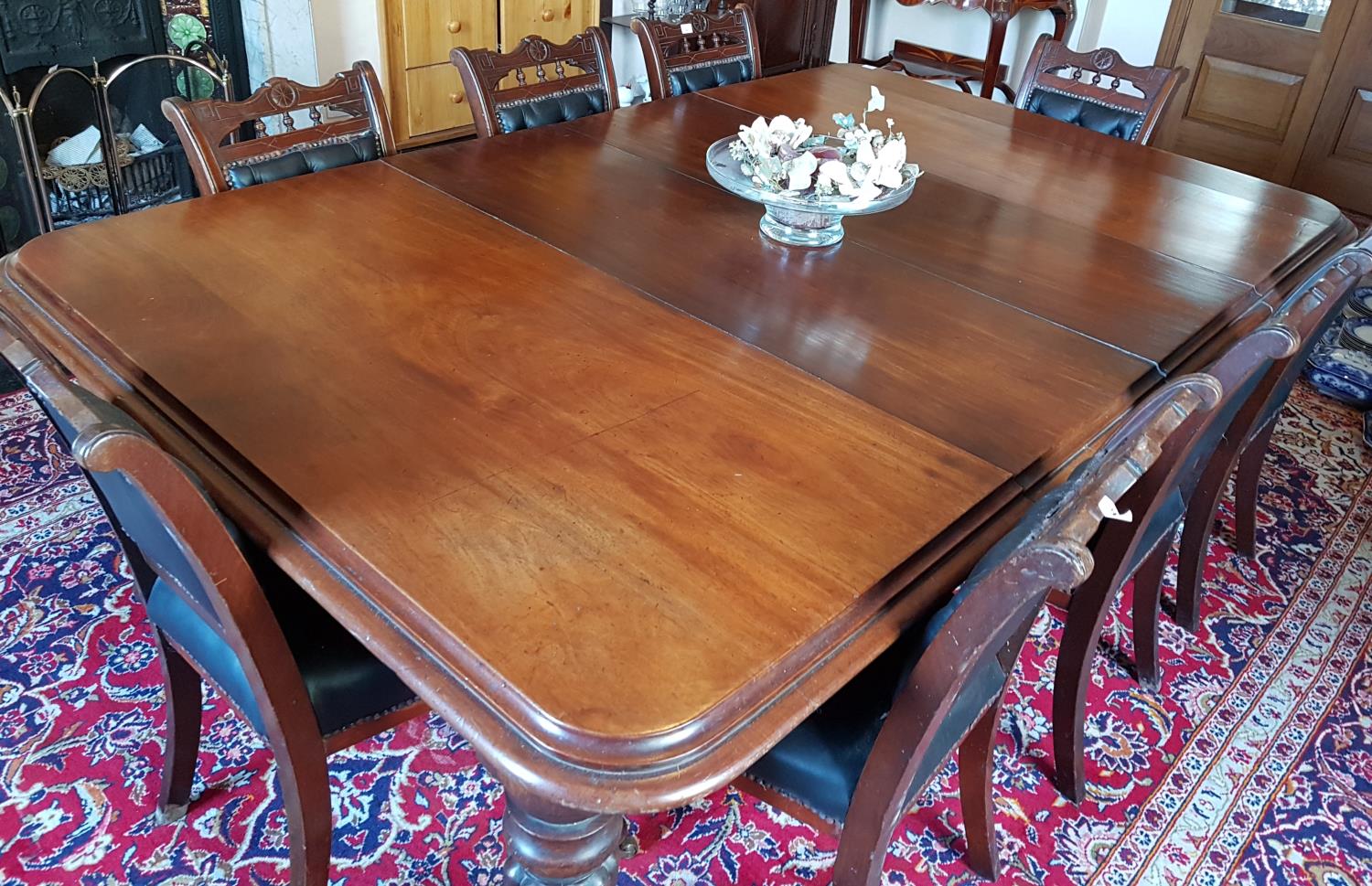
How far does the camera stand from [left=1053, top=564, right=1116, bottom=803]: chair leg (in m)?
1.63

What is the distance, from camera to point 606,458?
1243 mm

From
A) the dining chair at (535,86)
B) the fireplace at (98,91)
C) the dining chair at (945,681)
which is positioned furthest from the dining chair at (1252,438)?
the fireplace at (98,91)

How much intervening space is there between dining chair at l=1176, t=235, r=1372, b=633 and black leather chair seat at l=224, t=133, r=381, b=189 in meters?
1.61

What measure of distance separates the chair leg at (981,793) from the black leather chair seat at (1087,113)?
177cm

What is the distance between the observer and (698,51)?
8.98 ft

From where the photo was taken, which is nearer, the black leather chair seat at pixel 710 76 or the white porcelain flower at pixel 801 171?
the white porcelain flower at pixel 801 171

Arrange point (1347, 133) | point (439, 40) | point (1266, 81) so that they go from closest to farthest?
point (439, 40)
point (1347, 133)
point (1266, 81)

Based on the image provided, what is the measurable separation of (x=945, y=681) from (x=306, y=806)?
2.64 feet

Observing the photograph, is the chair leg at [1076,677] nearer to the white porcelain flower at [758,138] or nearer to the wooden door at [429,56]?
the white porcelain flower at [758,138]

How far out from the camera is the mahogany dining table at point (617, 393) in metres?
0.99

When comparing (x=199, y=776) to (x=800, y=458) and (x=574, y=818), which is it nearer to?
(x=574, y=818)

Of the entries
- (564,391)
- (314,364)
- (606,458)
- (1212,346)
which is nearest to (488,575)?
(606,458)

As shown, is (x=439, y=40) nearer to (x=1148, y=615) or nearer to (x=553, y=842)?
(x=1148, y=615)

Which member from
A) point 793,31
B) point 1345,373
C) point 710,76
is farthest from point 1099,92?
point 793,31
